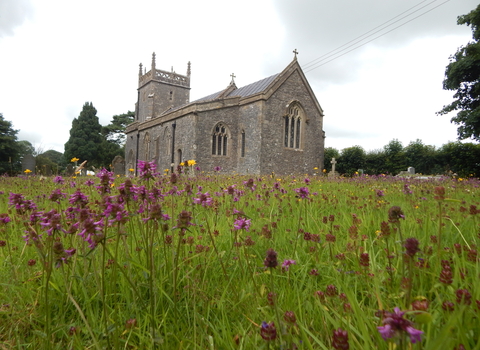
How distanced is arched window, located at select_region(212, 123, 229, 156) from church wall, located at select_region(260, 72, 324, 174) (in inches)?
144

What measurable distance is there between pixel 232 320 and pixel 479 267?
4.47ft

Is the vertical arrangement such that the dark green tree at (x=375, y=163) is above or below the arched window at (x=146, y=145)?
below

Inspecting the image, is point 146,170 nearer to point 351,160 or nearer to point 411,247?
point 411,247

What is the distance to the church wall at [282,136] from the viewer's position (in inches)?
831

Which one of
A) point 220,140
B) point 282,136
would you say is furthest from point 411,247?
point 220,140

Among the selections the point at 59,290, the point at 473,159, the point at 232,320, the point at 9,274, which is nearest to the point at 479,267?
the point at 232,320

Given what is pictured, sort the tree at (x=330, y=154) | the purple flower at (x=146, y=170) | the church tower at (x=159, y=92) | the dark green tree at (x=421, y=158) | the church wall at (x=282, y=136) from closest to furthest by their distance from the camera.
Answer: the purple flower at (x=146, y=170), the church wall at (x=282, y=136), the dark green tree at (x=421, y=158), the tree at (x=330, y=154), the church tower at (x=159, y=92)

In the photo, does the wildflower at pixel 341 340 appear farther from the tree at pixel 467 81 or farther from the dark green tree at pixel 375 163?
the dark green tree at pixel 375 163

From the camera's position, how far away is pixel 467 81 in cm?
1911

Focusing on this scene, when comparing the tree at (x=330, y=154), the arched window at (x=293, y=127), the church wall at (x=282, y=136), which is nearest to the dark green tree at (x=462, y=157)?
the tree at (x=330, y=154)

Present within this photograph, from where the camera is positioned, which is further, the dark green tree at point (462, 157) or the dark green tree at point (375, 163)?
the dark green tree at point (375, 163)

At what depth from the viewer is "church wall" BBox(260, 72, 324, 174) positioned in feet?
69.3

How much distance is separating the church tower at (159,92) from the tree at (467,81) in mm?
29604

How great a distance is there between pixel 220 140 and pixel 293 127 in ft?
19.5
